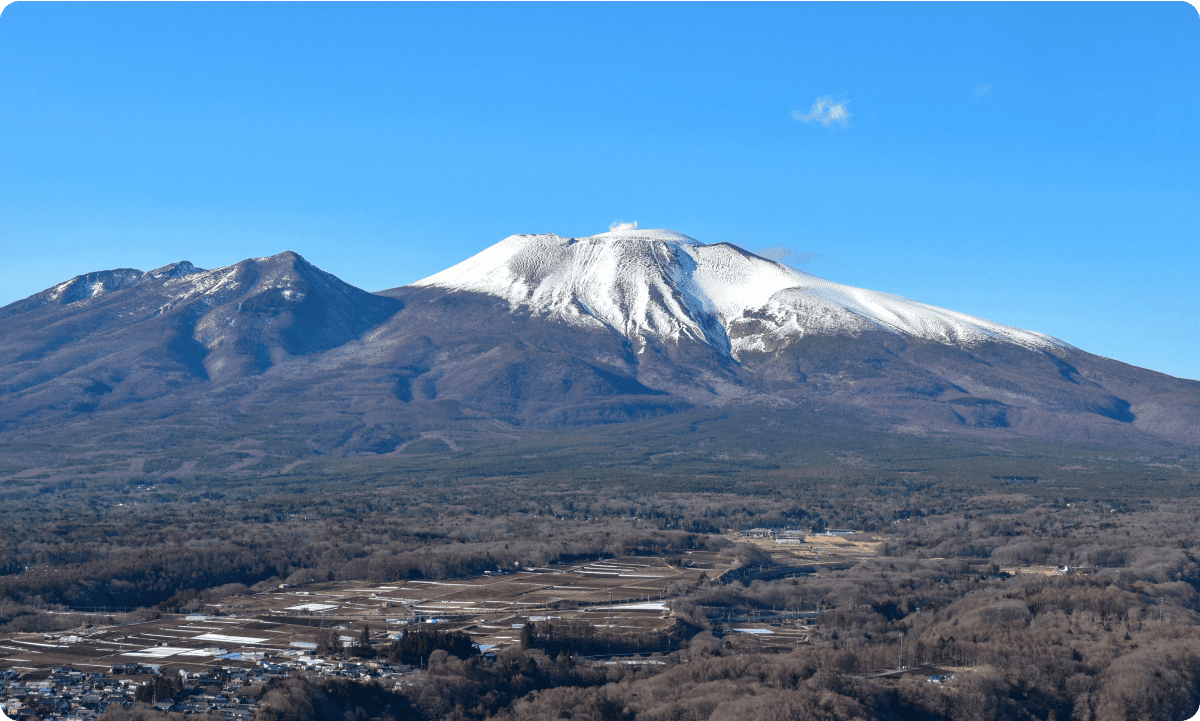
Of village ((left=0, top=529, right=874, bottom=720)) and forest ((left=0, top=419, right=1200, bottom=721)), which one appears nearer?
village ((left=0, top=529, right=874, bottom=720))

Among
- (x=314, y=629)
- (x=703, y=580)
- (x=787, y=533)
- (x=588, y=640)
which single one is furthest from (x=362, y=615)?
(x=787, y=533)

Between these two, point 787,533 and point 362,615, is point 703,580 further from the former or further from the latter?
point 787,533

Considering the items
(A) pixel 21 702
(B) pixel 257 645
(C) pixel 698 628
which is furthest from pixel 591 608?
(A) pixel 21 702

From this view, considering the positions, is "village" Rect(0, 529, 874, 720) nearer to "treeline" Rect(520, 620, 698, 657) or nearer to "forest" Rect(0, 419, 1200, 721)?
"treeline" Rect(520, 620, 698, 657)

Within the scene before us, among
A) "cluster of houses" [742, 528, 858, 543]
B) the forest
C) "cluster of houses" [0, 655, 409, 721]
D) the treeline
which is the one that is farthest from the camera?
"cluster of houses" [742, 528, 858, 543]

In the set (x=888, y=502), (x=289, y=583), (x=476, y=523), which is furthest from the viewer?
(x=888, y=502)

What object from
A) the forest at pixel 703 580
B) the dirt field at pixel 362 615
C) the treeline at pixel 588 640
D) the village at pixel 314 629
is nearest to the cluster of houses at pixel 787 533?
the forest at pixel 703 580

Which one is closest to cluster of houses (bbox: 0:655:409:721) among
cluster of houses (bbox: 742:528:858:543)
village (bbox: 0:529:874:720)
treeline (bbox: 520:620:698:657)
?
village (bbox: 0:529:874:720)

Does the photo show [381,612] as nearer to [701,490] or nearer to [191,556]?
[191,556]

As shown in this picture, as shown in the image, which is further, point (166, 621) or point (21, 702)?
point (166, 621)

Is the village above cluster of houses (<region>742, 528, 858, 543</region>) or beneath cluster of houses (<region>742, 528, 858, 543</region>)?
beneath
